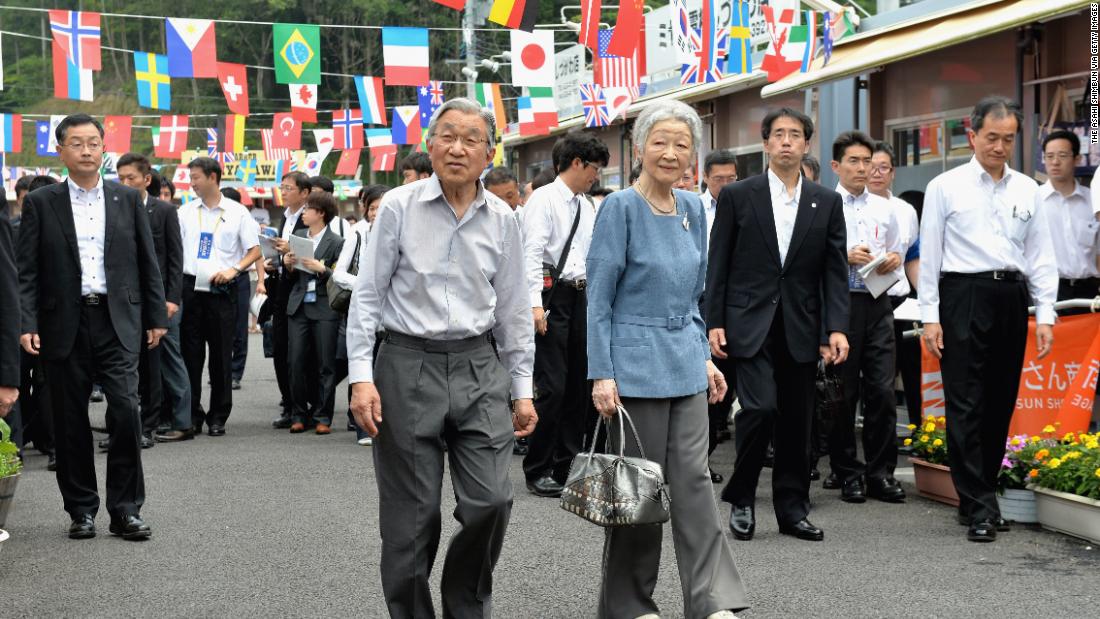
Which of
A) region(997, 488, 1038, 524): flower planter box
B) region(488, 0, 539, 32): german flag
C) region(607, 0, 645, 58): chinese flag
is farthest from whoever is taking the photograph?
region(607, 0, 645, 58): chinese flag

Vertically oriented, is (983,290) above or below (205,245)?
below

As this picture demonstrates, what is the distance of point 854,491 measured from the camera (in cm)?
805

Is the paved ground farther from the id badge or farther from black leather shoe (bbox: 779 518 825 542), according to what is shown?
the id badge

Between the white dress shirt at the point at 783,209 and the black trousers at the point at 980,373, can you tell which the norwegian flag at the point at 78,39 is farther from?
the black trousers at the point at 980,373

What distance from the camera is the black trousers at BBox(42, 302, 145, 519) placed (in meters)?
6.99

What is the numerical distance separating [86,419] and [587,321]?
2954 mm

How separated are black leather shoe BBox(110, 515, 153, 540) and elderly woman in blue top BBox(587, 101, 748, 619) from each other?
114 inches

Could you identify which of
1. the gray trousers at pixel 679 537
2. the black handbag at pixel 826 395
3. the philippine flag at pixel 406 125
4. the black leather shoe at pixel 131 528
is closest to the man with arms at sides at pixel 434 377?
the gray trousers at pixel 679 537

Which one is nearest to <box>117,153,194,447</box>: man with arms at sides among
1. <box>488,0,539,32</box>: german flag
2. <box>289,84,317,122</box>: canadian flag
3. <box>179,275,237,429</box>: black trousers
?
<box>179,275,237,429</box>: black trousers

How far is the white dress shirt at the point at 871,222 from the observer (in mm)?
8352

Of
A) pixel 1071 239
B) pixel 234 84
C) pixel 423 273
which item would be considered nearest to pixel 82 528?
pixel 423 273

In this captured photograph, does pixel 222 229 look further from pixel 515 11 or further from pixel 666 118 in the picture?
pixel 666 118

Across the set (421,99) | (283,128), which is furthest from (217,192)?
(283,128)

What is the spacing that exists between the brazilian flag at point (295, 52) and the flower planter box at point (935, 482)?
1194 cm
